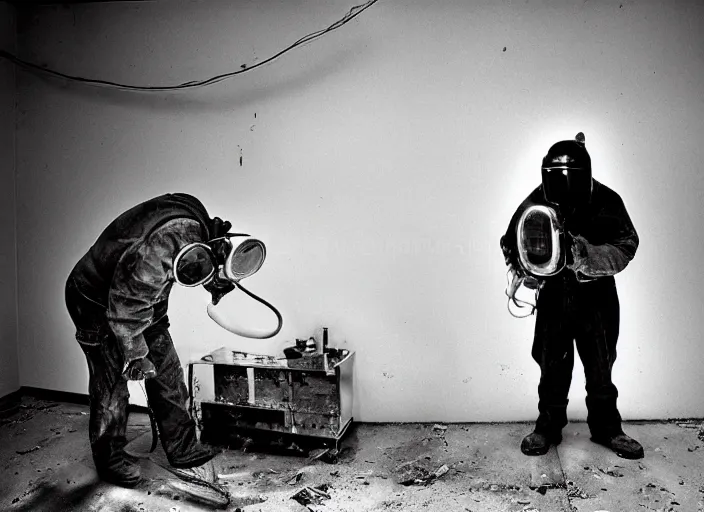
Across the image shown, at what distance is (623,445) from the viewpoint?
8.93ft

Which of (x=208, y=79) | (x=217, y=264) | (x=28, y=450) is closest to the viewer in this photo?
(x=217, y=264)

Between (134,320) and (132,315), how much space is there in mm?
23

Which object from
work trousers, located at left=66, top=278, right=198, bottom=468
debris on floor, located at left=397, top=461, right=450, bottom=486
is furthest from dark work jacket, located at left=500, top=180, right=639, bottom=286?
work trousers, located at left=66, top=278, right=198, bottom=468

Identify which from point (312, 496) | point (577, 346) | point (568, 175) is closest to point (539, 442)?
point (577, 346)

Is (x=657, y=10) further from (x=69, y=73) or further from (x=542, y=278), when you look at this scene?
(x=69, y=73)

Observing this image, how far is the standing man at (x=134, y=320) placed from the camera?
8.08ft

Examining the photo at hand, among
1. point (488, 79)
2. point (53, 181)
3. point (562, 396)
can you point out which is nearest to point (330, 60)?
point (488, 79)

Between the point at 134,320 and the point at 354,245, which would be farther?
the point at 354,245

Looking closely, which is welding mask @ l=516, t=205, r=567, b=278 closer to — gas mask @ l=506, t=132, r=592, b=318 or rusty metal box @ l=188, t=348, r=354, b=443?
gas mask @ l=506, t=132, r=592, b=318

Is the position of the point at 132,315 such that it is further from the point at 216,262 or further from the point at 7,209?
the point at 7,209

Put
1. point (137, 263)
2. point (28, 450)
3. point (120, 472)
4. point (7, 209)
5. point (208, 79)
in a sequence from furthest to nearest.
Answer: point (7, 209), point (208, 79), point (28, 450), point (120, 472), point (137, 263)

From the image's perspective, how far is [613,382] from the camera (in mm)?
2938

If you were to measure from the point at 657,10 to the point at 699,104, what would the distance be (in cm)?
48

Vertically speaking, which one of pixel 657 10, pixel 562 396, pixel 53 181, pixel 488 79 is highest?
pixel 657 10
